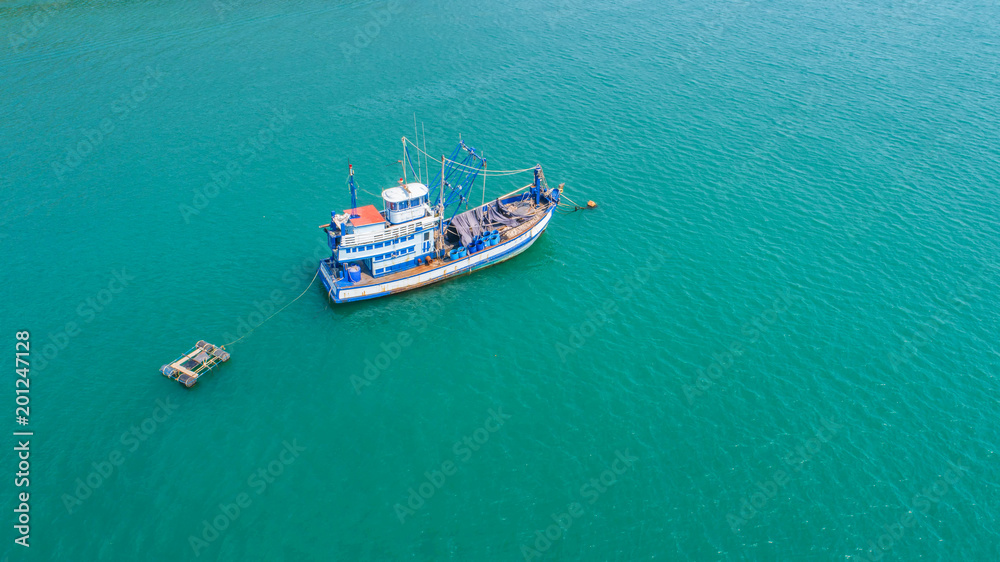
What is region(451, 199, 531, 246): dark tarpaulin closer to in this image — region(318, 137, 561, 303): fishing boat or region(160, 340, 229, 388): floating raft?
region(318, 137, 561, 303): fishing boat

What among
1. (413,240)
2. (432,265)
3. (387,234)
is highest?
(387,234)

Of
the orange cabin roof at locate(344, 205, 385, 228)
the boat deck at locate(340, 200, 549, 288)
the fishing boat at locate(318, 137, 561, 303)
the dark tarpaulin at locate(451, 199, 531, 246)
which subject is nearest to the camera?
the orange cabin roof at locate(344, 205, 385, 228)

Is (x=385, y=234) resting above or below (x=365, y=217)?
A: below

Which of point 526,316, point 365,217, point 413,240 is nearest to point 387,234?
point 365,217

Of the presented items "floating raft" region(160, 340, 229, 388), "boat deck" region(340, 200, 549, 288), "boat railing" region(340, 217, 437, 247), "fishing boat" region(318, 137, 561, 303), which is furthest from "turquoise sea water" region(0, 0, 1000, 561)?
"boat railing" region(340, 217, 437, 247)

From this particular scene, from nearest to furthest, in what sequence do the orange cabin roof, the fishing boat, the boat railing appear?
the boat railing
the orange cabin roof
the fishing boat

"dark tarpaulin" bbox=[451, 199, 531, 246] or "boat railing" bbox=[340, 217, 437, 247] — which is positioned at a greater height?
"boat railing" bbox=[340, 217, 437, 247]

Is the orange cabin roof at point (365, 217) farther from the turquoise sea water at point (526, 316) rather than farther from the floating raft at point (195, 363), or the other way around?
the floating raft at point (195, 363)

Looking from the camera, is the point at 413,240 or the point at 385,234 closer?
the point at 385,234

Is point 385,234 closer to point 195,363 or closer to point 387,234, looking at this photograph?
point 387,234
